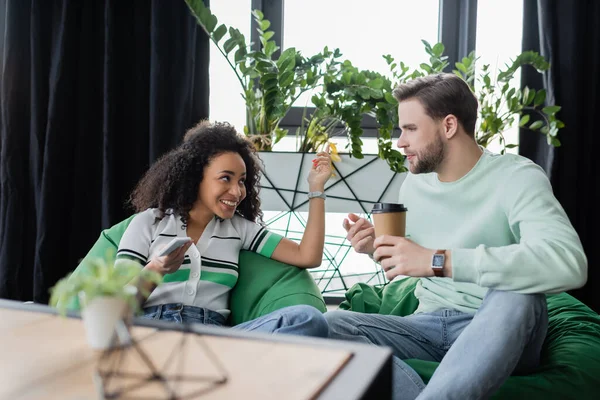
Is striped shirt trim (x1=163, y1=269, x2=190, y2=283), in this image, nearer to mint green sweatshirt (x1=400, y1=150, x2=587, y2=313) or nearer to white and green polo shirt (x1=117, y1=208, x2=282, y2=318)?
white and green polo shirt (x1=117, y1=208, x2=282, y2=318)

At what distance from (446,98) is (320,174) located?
21.2 inches

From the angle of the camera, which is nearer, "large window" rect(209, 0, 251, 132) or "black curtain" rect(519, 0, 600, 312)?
"black curtain" rect(519, 0, 600, 312)

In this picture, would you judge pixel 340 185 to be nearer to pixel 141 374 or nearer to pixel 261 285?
pixel 261 285

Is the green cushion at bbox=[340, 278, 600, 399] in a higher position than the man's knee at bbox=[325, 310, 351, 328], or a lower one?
lower

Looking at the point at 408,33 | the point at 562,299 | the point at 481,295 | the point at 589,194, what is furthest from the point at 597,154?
the point at 481,295

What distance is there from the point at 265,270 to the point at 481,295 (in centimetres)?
68

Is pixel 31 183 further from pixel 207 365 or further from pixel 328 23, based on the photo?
pixel 207 365

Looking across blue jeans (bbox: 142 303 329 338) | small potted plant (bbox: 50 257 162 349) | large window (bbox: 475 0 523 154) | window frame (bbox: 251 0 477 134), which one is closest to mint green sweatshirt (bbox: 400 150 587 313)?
blue jeans (bbox: 142 303 329 338)

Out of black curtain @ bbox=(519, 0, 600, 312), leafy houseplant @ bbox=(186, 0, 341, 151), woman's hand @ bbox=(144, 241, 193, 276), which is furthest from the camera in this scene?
black curtain @ bbox=(519, 0, 600, 312)

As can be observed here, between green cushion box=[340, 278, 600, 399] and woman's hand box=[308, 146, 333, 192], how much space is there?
48cm

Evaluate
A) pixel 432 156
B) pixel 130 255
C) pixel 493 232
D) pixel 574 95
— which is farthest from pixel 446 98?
pixel 574 95

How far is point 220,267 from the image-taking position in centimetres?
182

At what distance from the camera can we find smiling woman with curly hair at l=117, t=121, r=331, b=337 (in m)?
1.73

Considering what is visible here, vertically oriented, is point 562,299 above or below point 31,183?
below
